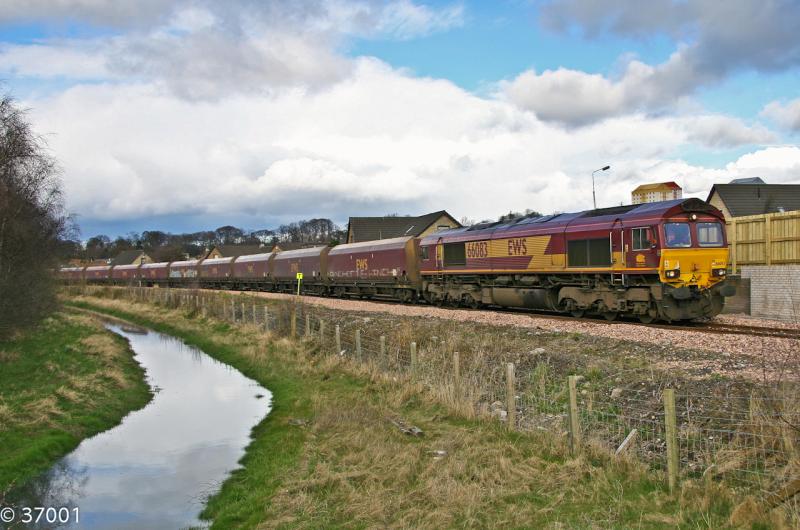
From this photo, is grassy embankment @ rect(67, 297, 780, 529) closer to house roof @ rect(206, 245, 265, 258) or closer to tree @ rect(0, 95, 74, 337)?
tree @ rect(0, 95, 74, 337)

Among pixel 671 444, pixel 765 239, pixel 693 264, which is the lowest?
pixel 671 444

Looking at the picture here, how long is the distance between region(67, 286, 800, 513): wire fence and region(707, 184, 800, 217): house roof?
4509cm

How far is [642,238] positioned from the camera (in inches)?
777

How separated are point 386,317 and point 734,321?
1282 cm

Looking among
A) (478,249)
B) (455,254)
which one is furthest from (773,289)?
(455,254)

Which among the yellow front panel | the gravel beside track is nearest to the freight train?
the yellow front panel

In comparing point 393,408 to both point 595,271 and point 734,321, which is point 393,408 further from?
point 734,321

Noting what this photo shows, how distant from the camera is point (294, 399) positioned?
1664 cm

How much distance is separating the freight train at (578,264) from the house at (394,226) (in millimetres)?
37771

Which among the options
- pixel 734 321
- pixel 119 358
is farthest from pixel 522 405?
pixel 119 358

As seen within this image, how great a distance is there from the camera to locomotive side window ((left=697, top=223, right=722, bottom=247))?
19.7 meters

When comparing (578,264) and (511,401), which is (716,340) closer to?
(578,264)

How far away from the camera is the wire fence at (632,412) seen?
7293mm

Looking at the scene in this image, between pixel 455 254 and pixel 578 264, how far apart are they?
28.4 ft
